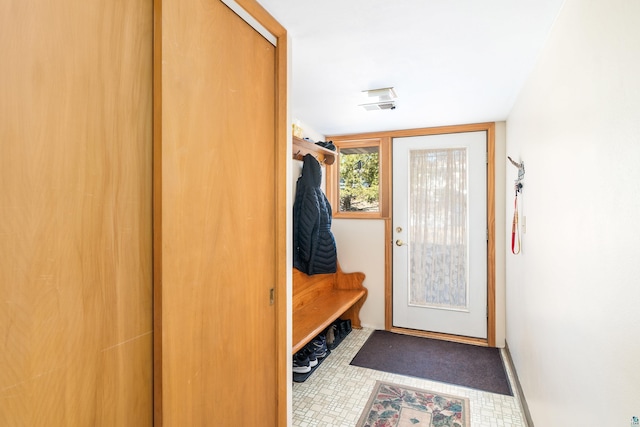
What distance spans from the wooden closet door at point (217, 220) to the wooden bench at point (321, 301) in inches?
32.1

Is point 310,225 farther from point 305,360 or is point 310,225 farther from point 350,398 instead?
point 350,398

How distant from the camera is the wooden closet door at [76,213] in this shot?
2.29ft

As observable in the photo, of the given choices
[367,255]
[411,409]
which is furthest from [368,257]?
[411,409]

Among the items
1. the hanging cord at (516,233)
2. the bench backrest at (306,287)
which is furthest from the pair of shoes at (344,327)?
the hanging cord at (516,233)

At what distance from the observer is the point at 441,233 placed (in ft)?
10.9

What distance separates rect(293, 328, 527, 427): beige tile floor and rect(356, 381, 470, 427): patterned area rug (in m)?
0.05

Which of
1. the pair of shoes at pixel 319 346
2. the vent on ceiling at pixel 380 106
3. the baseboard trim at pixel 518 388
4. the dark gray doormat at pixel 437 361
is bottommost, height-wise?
the dark gray doormat at pixel 437 361

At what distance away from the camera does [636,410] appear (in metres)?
0.76

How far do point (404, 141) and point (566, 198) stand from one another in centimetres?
228

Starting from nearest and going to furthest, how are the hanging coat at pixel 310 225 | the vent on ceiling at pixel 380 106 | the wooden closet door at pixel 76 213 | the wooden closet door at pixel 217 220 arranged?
the wooden closet door at pixel 76 213
the wooden closet door at pixel 217 220
the vent on ceiling at pixel 380 106
the hanging coat at pixel 310 225

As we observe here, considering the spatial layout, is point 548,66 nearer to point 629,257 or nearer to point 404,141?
point 629,257

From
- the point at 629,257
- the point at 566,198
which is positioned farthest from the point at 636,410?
the point at 566,198

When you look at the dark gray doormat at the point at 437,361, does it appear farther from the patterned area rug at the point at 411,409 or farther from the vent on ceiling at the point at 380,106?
the vent on ceiling at the point at 380,106

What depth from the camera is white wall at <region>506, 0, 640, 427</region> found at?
80 centimetres
